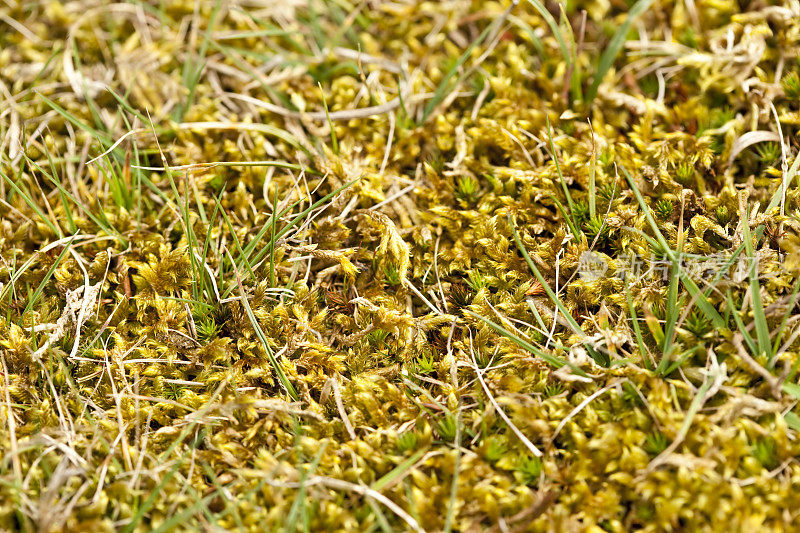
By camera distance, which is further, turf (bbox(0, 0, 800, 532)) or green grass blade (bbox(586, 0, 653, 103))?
green grass blade (bbox(586, 0, 653, 103))

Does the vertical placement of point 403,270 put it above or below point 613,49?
below

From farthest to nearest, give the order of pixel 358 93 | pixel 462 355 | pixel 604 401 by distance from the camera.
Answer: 1. pixel 358 93
2. pixel 462 355
3. pixel 604 401

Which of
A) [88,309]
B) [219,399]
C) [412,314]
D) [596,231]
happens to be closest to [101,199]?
[88,309]

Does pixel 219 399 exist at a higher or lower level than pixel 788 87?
lower

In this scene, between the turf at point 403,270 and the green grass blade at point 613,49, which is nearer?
the turf at point 403,270

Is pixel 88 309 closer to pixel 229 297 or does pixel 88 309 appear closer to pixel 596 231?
pixel 229 297

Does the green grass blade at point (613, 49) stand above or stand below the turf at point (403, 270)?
above

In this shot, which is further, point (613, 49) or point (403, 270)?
point (613, 49)

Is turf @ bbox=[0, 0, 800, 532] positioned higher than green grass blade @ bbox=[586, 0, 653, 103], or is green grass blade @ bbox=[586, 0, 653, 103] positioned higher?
green grass blade @ bbox=[586, 0, 653, 103]
